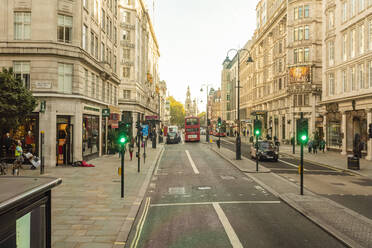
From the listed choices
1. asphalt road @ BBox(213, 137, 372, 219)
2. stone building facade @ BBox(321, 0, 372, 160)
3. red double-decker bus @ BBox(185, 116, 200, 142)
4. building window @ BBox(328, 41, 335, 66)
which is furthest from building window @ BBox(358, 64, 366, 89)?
red double-decker bus @ BBox(185, 116, 200, 142)

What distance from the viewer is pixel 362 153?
2880 cm

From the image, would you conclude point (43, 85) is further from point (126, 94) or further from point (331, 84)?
point (331, 84)

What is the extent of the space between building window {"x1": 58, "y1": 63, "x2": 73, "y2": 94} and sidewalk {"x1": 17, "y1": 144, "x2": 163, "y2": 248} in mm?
6856

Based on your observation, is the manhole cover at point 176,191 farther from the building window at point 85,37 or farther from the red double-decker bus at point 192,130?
the red double-decker bus at point 192,130

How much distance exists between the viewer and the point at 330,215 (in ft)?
31.6

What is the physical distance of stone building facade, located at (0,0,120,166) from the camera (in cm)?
2062

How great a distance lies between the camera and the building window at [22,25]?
20.8m

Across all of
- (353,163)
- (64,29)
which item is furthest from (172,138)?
(353,163)

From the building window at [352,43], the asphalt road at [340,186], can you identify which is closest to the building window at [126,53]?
the building window at [352,43]

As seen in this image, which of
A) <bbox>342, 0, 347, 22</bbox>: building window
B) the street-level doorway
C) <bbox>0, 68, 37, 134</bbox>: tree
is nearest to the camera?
<bbox>0, 68, 37, 134</bbox>: tree

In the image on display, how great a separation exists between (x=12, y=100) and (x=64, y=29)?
741 centimetres

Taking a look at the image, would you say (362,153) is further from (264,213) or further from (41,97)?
(41,97)

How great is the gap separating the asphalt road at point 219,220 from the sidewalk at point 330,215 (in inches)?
10.3

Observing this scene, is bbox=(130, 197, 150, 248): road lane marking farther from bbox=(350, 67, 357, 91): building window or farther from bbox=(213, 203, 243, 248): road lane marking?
bbox=(350, 67, 357, 91): building window
